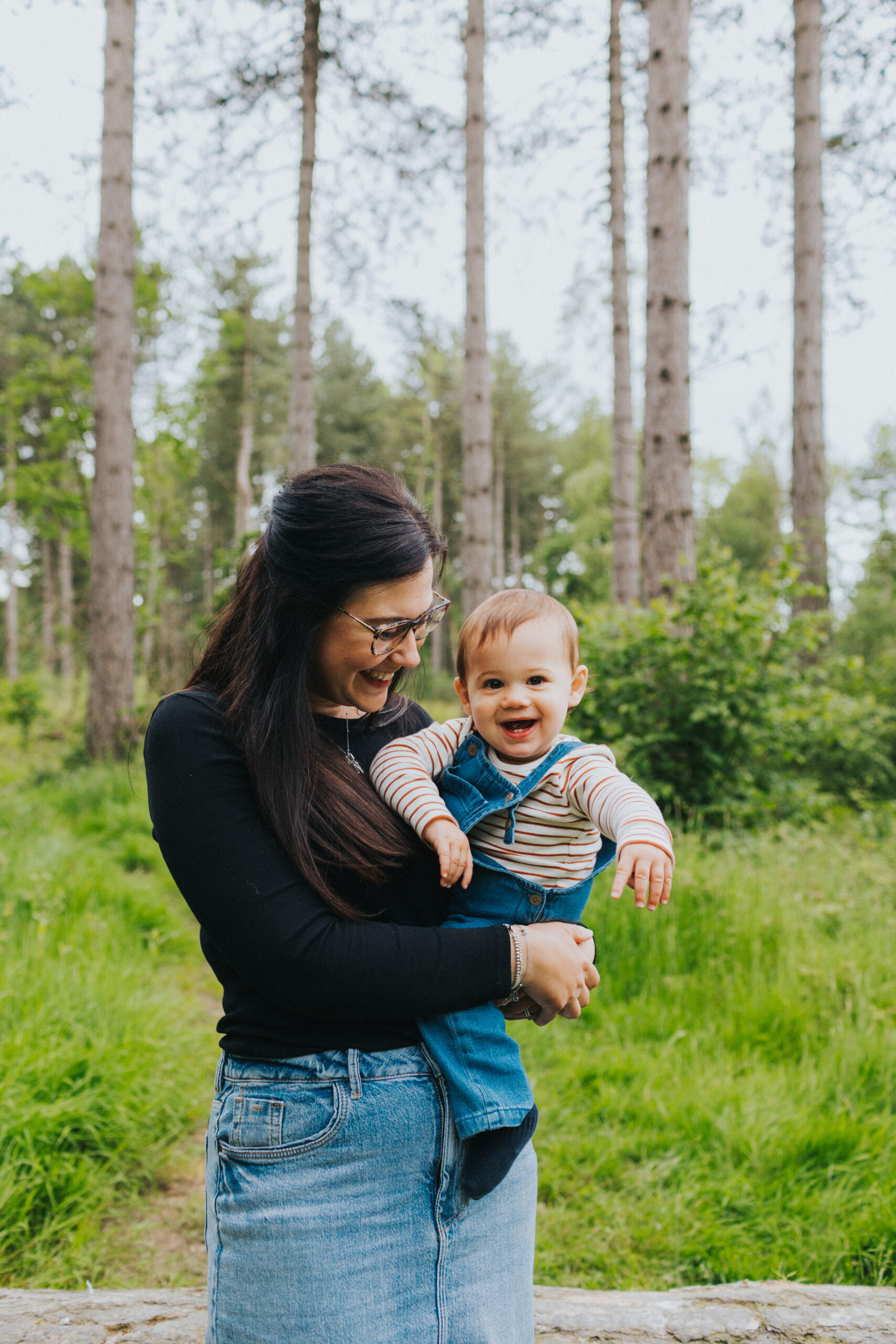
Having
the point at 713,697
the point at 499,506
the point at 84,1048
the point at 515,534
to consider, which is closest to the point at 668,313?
the point at 713,697

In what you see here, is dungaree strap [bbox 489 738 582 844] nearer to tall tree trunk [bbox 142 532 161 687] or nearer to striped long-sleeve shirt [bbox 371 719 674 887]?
striped long-sleeve shirt [bbox 371 719 674 887]

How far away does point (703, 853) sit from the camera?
4836 millimetres

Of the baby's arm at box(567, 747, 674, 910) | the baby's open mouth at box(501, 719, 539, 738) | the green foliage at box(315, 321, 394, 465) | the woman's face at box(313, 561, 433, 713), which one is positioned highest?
the green foliage at box(315, 321, 394, 465)

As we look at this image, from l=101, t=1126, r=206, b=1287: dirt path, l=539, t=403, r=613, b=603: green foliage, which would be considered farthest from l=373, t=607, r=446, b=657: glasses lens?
l=539, t=403, r=613, b=603: green foliage

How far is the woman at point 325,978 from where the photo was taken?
128 cm

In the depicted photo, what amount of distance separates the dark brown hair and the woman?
0.26 m

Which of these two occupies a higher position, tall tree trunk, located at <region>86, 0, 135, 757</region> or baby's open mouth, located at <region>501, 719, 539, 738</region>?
tall tree trunk, located at <region>86, 0, 135, 757</region>

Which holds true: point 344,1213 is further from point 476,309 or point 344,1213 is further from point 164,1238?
point 476,309

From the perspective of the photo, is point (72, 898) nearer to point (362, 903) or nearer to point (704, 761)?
point (362, 903)

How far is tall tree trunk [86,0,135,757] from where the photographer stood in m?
7.94

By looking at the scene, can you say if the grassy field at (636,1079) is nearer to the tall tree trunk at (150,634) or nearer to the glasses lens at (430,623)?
the glasses lens at (430,623)

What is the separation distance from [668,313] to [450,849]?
570cm

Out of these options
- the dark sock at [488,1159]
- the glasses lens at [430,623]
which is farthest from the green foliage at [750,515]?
the dark sock at [488,1159]

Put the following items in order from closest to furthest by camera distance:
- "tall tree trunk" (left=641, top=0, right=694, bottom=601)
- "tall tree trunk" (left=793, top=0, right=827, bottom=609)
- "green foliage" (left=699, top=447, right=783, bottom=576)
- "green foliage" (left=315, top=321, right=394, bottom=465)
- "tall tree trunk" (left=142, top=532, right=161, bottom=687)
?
1. "tall tree trunk" (left=641, top=0, right=694, bottom=601)
2. "tall tree trunk" (left=142, top=532, right=161, bottom=687)
3. "tall tree trunk" (left=793, top=0, right=827, bottom=609)
4. "green foliage" (left=315, top=321, right=394, bottom=465)
5. "green foliage" (left=699, top=447, right=783, bottom=576)
